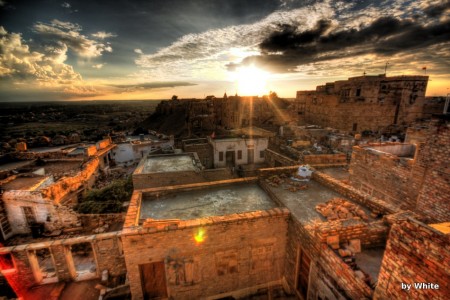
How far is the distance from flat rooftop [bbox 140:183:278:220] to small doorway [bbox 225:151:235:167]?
12.4m

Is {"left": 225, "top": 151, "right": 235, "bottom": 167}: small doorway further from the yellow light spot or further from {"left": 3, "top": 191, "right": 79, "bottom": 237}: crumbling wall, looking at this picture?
the yellow light spot

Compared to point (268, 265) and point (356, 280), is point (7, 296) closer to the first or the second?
point (268, 265)

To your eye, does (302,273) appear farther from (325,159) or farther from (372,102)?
(372,102)

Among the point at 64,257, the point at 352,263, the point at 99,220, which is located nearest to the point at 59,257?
the point at 64,257

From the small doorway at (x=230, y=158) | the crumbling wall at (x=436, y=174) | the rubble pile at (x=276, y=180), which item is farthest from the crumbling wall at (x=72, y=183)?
the crumbling wall at (x=436, y=174)

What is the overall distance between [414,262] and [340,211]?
355 cm

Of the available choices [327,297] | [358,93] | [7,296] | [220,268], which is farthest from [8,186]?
[358,93]

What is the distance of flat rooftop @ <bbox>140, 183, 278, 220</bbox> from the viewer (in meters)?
7.78

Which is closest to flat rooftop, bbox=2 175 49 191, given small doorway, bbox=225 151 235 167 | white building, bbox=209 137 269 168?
white building, bbox=209 137 269 168

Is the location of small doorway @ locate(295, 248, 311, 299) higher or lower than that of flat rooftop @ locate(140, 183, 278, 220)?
lower

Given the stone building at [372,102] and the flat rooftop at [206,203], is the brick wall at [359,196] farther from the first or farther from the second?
the stone building at [372,102]

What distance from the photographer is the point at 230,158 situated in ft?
73.2

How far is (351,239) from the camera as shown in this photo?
5.34 metres

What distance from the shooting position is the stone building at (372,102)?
27250 millimetres
